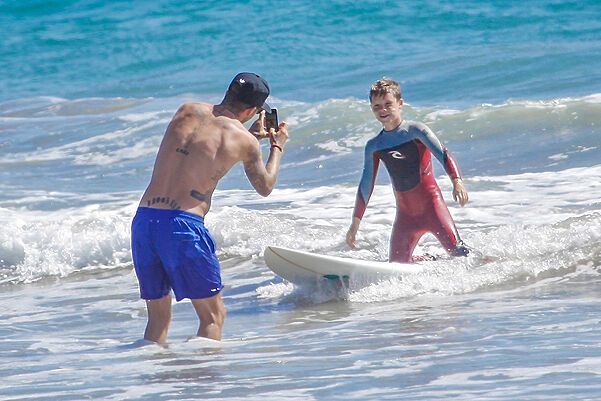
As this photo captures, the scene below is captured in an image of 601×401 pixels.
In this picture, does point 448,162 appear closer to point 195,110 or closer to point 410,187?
point 410,187

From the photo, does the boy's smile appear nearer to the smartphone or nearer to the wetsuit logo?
the wetsuit logo

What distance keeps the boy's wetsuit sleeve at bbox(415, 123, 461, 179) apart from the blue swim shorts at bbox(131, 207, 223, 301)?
2205 millimetres

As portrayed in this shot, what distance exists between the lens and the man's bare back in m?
5.89

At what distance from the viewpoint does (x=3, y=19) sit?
2883 cm

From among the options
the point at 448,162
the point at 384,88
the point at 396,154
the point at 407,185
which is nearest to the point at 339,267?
the point at 407,185

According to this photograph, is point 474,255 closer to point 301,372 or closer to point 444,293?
point 444,293

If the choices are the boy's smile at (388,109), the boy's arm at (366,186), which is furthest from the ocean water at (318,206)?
the boy's smile at (388,109)

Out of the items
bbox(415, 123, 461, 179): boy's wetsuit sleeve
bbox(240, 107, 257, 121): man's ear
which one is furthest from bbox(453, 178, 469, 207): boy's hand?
bbox(240, 107, 257, 121): man's ear

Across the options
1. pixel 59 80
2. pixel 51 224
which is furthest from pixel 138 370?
pixel 59 80

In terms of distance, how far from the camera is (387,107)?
25.5 ft

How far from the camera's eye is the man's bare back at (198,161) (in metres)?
5.89

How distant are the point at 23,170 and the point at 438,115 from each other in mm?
5366

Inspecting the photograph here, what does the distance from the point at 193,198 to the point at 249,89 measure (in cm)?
60

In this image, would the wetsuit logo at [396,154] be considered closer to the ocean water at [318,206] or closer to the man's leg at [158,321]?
the ocean water at [318,206]
